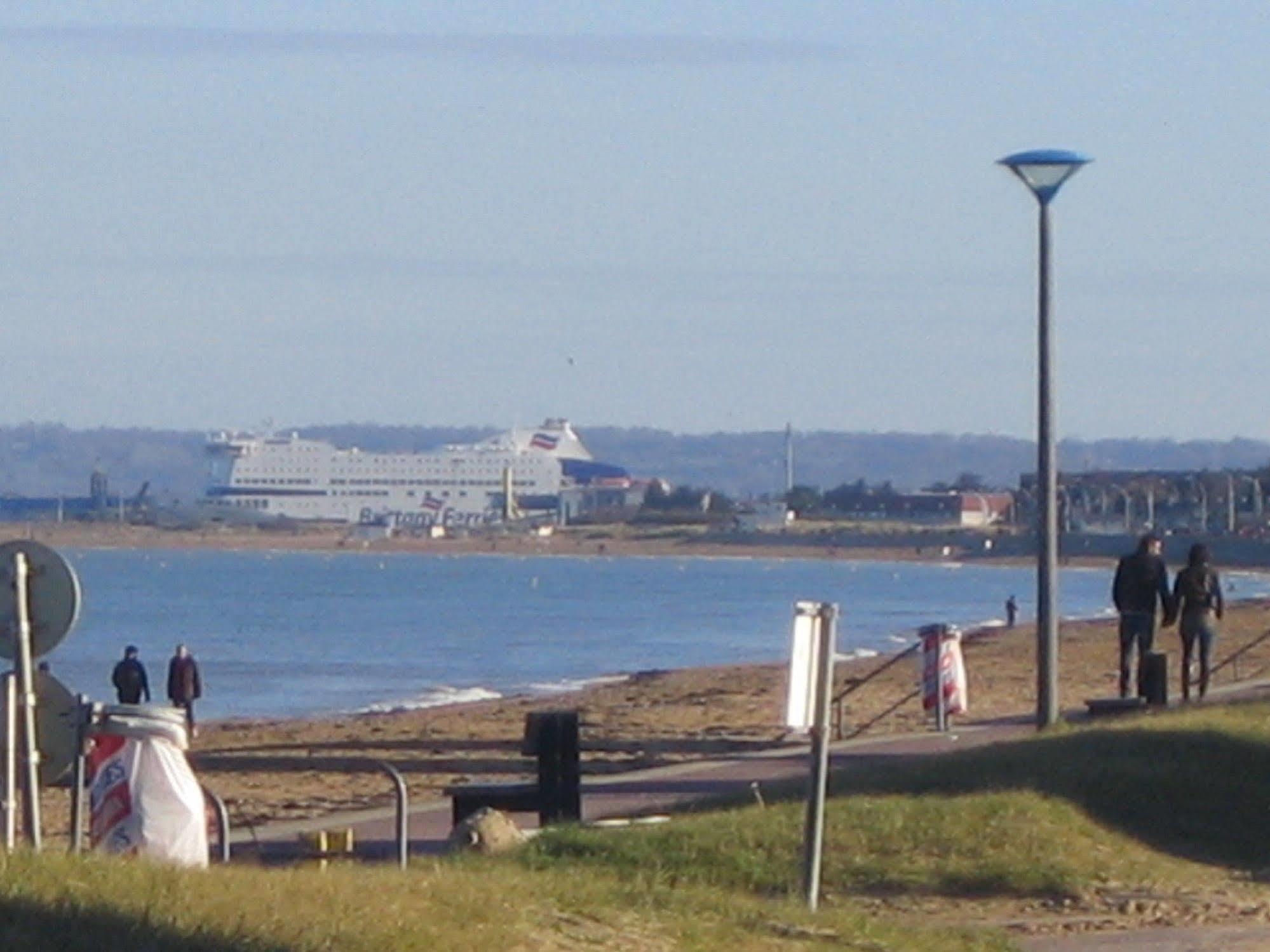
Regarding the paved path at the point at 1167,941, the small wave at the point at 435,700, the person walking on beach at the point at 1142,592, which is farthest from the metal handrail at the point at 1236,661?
the paved path at the point at 1167,941

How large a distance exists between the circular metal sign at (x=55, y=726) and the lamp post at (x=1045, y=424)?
9867mm

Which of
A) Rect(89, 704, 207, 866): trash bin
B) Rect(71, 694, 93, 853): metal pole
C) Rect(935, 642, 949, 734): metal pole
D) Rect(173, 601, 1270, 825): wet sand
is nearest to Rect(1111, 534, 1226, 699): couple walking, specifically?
Rect(935, 642, 949, 734): metal pole

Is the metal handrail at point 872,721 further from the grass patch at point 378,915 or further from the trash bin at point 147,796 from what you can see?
the trash bin at point 147,796

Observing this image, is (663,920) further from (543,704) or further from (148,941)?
(543,704)

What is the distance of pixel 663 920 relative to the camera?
9.03 meters

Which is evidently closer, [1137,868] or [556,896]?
[556,896]

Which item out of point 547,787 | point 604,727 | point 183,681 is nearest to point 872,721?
point 604,727

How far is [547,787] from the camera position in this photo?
14.6 metres

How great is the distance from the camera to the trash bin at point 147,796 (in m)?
9.15

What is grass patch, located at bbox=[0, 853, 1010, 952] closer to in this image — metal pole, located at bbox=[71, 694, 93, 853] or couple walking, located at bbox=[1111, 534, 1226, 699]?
metal pole, located at bbox=[71, 694, 93, 853]

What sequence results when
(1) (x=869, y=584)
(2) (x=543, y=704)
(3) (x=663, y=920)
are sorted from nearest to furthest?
(3) (x=663, y=920), (2) (x=543, y=704), (1) (x=869, y=584)

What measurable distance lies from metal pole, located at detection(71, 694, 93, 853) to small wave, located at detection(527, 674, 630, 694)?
35.8 meters

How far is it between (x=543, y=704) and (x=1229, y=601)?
136 feet

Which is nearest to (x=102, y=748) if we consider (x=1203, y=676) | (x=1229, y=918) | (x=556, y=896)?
(x=556, y=896)
